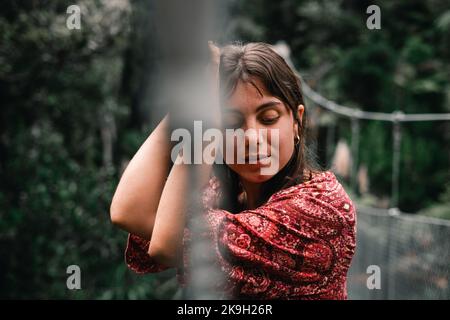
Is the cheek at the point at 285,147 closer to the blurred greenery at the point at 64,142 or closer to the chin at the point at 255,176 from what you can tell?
the chin at the point at 255,176

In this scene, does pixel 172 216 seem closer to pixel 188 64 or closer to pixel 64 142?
pixel 188 64

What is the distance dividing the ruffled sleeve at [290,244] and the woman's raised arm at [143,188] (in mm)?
128

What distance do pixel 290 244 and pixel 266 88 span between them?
0.32m

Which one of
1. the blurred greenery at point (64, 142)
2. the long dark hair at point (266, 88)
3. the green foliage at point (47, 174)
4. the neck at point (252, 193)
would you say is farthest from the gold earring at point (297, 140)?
the green foliage at point (47, 174)

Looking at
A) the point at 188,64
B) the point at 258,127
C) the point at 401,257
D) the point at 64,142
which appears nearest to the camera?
the point at 188,64

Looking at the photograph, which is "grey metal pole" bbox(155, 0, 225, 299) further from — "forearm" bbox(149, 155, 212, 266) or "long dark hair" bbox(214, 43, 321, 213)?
"long dark hair" bbox(214, 43, 321, 213)

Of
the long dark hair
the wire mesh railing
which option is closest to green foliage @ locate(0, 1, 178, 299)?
the wire mesh railing

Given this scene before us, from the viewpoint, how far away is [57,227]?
4266mm

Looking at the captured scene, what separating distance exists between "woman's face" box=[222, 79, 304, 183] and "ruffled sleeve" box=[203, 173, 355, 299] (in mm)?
82

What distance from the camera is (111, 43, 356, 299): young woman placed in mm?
1140

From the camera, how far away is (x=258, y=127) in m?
1.15

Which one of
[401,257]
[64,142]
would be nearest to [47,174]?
[64,142]

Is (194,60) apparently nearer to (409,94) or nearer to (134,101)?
(134,101)
